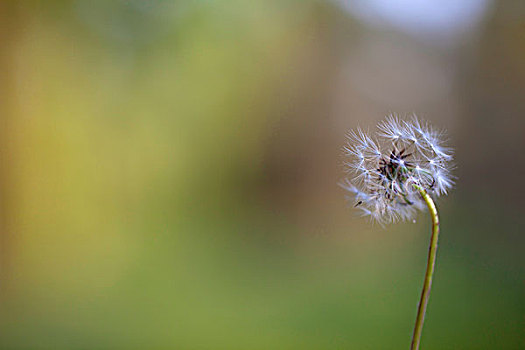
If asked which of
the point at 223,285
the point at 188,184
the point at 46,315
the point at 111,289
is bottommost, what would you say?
the point at 46,315

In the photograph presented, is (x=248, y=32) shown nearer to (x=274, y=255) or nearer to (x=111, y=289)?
(x=274, y=255)

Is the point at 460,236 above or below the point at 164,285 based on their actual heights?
above

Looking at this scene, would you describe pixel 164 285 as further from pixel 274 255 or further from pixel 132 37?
pixel 132 37

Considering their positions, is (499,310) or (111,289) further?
(111,289)

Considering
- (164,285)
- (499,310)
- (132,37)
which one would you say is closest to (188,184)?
(164,285)

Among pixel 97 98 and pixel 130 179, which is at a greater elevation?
pixel 97 98

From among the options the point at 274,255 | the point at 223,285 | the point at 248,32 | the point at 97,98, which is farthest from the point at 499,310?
the point at 97,98
